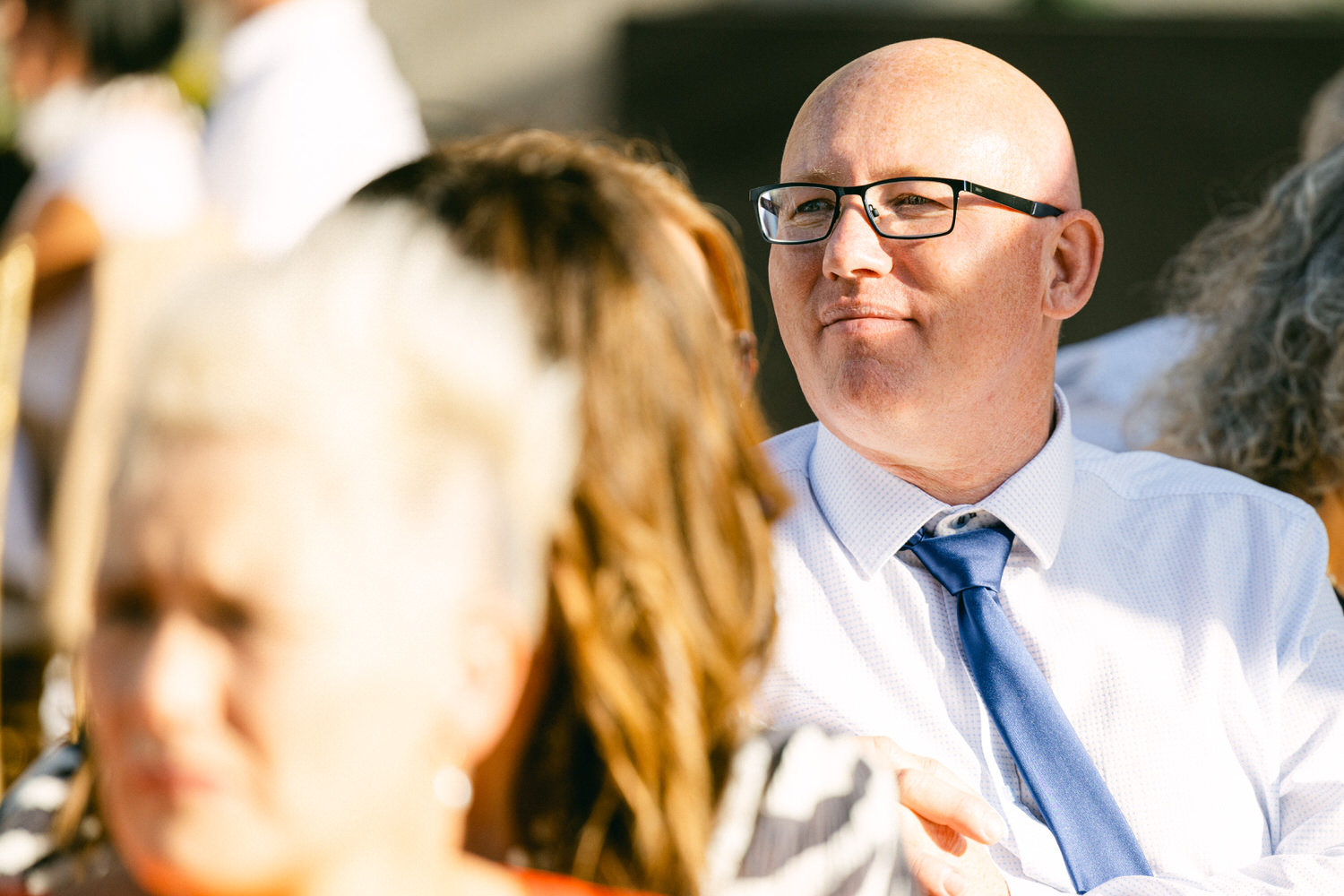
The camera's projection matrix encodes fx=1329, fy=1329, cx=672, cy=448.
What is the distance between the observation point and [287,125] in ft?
10.2

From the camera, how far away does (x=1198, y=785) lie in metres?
1.79

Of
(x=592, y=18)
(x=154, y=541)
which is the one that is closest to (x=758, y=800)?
(x=154, y=541)

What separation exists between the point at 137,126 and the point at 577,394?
2545 millimetres

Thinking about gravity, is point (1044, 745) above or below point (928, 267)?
below

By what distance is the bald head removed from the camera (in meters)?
1.81

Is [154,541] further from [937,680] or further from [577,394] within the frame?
[937,680]

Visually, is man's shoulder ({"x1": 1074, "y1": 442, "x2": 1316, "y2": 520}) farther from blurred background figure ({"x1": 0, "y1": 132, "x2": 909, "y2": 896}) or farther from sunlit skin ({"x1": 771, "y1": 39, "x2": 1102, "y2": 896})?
blurred background figure ({"x1": 0, "y1": 132, "x2": 909, "y2": 896})

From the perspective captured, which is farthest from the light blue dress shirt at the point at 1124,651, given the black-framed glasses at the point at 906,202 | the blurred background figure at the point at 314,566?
the blurred background figure at the point at 314,566

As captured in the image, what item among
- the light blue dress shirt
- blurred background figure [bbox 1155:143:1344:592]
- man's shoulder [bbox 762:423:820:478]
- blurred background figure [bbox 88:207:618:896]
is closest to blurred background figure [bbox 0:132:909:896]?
blurred background figure [bbox 88:207:618:896]

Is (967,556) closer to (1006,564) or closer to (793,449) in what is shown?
(1006,564)

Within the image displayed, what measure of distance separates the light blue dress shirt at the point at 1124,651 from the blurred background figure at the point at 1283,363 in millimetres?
300

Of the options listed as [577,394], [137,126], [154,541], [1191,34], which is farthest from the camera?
[1191,34]

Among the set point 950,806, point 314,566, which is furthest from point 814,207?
point 314,566

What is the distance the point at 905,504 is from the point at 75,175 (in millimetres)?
2117
